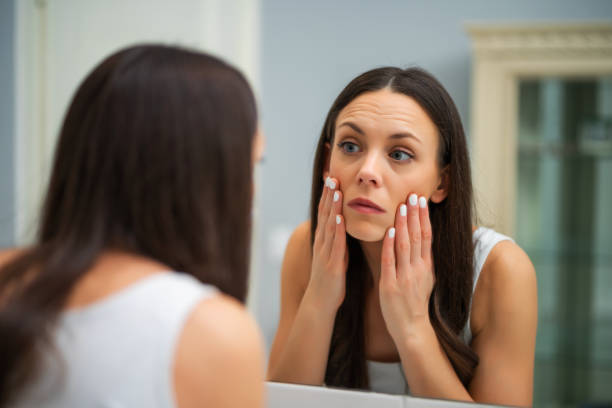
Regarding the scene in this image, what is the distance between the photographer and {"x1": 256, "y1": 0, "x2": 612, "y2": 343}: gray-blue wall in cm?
61

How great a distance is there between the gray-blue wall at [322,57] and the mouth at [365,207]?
12cm

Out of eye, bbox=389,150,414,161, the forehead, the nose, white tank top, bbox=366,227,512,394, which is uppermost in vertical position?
the forehead

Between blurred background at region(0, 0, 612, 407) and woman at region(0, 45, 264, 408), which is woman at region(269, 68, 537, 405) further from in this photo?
woman at region(0, 45, 264, 408)

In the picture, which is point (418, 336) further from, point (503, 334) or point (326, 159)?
point (326, 159)

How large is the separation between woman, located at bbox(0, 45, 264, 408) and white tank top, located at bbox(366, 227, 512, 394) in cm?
26

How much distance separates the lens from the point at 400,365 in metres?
0.58

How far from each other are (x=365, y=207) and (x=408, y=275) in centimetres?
9

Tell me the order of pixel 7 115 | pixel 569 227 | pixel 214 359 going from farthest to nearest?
pixel 7 115, pixel 569 227, pixel 214 359

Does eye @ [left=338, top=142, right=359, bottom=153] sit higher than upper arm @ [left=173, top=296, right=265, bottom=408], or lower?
higher

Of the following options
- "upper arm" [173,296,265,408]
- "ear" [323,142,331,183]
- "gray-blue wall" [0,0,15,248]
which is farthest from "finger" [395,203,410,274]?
"gray-blue wall" [0,0,15,248]

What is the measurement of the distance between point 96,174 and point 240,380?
0.18 metres

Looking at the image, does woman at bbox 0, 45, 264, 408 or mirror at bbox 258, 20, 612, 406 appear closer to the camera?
woman at bbox 0, 45, 264, 408

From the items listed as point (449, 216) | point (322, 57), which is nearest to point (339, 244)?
point (449, 216)

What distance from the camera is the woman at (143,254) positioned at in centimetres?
31
